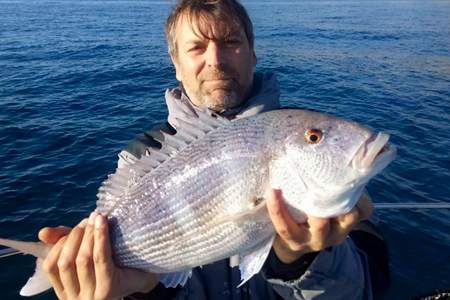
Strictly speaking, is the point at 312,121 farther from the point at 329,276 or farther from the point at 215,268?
the point at 215,268

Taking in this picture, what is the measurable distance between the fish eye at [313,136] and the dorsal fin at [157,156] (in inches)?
24.6

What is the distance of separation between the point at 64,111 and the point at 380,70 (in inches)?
621

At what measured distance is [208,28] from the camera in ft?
13.9

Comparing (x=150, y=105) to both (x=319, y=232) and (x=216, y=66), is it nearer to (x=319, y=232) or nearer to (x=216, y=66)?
(x=216, y=66)

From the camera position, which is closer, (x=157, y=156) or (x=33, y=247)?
(x=33, y=247)

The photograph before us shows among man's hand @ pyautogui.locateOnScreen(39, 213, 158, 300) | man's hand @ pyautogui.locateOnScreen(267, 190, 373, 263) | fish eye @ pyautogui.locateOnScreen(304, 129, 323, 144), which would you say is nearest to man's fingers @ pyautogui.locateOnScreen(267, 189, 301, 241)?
man's hand @ pyautogui.locateOnScreen(267, 190, 373, 263)

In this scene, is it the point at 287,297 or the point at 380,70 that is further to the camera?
the point at 380,70

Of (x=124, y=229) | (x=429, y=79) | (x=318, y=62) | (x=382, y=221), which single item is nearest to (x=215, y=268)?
(x=124, y=229)

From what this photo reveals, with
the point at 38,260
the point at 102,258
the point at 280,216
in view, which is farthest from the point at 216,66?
the point at 38,260

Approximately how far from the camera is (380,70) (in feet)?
69.4

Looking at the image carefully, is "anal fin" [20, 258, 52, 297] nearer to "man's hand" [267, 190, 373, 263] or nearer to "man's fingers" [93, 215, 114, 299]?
"man's fingers" [93, 215, 114, 299]

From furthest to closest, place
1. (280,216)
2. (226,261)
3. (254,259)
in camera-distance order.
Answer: (226,261) < (254,259) < (280,216)

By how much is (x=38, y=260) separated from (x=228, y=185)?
1680mm

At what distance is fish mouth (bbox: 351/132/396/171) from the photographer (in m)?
2.52
